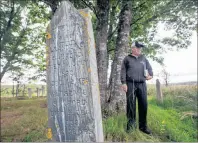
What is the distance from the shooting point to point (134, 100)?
529cm

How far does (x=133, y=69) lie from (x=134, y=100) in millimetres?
641

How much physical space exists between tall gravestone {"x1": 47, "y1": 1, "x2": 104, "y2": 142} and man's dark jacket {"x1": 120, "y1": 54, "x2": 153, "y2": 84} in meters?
1.56

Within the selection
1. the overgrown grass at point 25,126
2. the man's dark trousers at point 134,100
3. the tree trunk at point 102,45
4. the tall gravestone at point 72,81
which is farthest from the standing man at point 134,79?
the tree trunk at point 102,45

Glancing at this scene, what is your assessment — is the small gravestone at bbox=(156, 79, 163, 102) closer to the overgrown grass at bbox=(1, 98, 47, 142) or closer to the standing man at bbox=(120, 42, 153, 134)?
the overgrown grass at bbox=(1, 98, 47, 142)

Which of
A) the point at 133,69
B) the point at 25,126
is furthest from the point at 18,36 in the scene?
the point at 133,69

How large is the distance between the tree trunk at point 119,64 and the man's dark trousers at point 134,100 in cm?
158

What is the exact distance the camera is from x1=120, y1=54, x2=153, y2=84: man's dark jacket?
→ 5.20 meters

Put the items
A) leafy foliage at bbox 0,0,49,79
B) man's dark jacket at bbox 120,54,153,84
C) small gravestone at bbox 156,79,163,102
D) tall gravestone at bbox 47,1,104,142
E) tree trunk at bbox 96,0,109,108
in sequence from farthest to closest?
leafy foliage at bbox 0,0,49,79, small gravestone at bbox 156,79,163,102, tree trunk at bbox 96,0,109,108, man's dark jacket at bbox 120,54,153,84, tall gravestone at bbox 47,1,104,142

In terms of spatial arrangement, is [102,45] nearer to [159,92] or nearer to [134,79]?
[134,79]

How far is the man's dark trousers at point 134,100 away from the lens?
5.24 m

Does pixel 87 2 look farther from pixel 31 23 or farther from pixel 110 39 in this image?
pixel 31 23

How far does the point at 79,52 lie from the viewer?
3.66m

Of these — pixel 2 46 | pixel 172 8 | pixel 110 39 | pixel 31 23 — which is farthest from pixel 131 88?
pixel 31 23

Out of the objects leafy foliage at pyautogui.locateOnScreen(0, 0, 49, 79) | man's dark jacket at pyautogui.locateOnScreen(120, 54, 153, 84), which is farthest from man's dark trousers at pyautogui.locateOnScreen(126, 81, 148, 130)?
leafy foliage at pyautogui.locateOnScreen(0, 0, 49, 79)
